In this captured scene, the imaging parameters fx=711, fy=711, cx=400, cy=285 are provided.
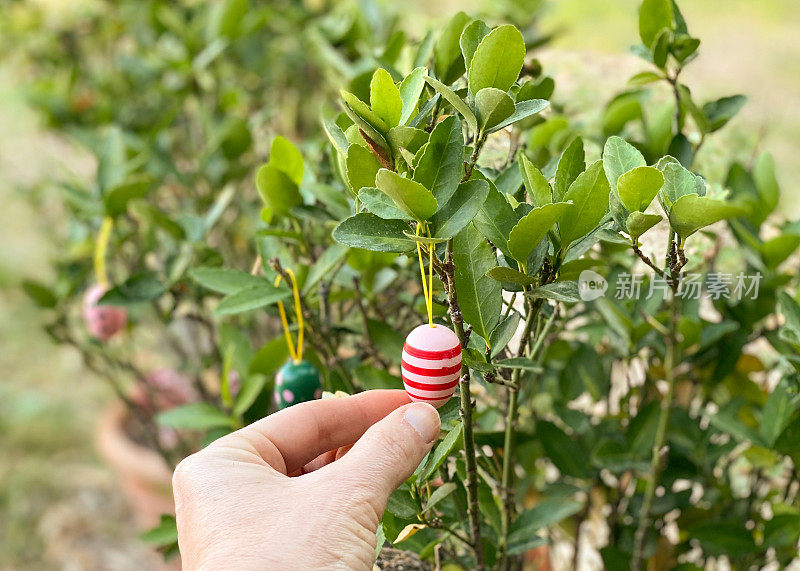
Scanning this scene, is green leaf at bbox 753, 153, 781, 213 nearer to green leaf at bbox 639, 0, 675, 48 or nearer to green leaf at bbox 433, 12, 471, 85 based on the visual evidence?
green leaf at bbox 639, 0, 675, 48

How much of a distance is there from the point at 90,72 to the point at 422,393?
1665mm

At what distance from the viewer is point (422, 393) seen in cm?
52

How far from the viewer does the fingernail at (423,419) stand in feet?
1.68

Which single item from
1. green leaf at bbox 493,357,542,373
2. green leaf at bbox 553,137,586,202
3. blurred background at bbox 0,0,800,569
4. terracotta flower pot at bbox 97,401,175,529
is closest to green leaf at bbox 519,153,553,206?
green leaf at bbox 553,137,586,202

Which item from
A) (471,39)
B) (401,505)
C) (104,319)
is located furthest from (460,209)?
(104,319)

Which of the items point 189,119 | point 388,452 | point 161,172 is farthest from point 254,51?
point 388,452

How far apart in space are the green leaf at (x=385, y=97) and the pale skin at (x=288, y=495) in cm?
21

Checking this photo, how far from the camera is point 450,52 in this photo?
0.66 metres

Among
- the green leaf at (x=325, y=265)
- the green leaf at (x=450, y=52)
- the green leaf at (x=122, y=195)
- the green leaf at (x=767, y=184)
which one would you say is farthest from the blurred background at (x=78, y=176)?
the green leaf at (x=325, y=265)

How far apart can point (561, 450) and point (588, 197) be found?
1.36ft

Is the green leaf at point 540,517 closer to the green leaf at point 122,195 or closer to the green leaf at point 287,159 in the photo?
the green leaf at point 287,159

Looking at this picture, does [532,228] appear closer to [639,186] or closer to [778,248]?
[639,186]

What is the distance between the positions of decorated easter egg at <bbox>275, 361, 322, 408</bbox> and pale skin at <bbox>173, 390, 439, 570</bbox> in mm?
130

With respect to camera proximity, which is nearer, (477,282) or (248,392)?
(477,282)
